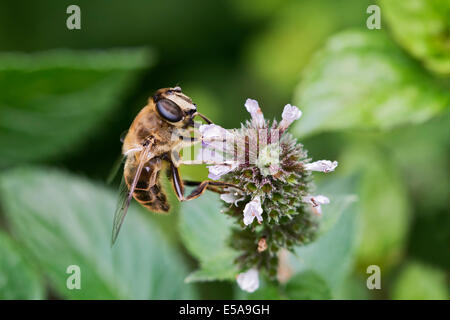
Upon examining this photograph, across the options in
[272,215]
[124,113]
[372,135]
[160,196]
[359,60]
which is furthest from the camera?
[124,113]

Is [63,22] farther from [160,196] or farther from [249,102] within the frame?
[249,102]

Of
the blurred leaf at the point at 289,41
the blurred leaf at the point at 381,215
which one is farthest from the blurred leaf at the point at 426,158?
the blurred leaf at the point at 289,41

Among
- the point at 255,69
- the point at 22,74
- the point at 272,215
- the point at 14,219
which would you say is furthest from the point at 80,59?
the point at 272,215

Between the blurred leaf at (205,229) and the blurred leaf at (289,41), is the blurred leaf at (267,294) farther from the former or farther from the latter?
the blurred leaf at (289,41)

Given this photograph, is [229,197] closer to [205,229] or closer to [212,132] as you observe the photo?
[212,132]

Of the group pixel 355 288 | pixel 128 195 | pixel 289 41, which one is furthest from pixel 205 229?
pixel 289 41

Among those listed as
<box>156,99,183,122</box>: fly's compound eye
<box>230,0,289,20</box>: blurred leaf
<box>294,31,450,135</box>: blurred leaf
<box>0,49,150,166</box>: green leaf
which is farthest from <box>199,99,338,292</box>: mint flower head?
<box>230,0,289,20</box>: blurred leaf

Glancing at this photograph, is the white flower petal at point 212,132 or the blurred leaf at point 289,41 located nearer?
the white flower petal at point 212,132
